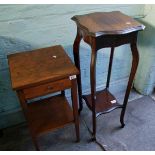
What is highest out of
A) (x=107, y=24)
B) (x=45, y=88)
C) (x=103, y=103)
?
(x=107, y=24)

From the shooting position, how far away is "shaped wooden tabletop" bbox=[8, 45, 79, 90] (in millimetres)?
1046

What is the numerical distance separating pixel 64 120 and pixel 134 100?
Answer: 0.83 metres

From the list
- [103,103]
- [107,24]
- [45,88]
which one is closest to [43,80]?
[45,88]

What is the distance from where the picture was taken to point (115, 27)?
1083 mm

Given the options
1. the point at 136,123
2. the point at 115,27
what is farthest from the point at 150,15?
the point at 136,123

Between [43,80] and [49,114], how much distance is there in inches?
19.1

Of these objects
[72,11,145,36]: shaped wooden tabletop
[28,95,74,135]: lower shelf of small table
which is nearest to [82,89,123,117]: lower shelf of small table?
[28,95,74,135]: lower shelf of small table

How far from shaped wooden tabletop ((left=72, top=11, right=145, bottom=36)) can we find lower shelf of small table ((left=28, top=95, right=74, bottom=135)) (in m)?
0.65

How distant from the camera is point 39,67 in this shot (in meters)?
1.14

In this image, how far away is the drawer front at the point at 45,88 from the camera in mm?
1065

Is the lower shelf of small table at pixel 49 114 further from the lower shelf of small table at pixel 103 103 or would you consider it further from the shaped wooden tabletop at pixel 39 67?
the shaped wooden tabletop at pixel 39 67

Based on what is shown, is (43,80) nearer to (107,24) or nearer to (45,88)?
(45,88)

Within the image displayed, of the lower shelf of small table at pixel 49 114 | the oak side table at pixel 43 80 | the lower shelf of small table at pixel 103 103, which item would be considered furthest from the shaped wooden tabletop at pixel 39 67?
the lower shelf of small table at pixel 103 103
